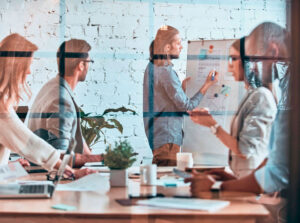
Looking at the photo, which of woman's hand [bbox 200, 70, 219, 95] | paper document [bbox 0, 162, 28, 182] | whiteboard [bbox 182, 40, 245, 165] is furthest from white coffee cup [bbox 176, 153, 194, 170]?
paper document [bbox 0, 162, 28, 182]

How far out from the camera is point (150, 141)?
181 centimetres

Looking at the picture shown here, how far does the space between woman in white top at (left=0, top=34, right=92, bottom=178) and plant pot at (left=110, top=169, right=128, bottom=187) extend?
0.13 meters

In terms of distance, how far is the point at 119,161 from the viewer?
70.1 inches

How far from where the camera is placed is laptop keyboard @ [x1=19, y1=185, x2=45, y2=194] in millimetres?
1526

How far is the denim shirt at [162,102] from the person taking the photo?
1.79 m

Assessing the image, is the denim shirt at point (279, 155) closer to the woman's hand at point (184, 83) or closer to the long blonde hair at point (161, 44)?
the woman's hand at point (184, 83)

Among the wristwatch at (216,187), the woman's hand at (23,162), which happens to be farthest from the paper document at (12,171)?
the wristwatch at (216,187)

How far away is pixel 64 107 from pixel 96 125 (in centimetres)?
14

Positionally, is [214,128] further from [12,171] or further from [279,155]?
[12,171]

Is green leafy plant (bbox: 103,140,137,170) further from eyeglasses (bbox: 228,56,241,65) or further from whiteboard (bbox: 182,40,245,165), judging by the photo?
eyeglasses (bbox: 228,56,241,65)

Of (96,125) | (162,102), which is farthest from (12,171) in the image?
(162,102)

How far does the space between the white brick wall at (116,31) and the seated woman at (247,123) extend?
17cm

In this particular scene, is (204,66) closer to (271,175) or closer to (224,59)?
(224,59)

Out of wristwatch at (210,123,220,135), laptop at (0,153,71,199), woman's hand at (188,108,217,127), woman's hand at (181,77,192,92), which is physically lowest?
laptop at (0,153,71,199)
